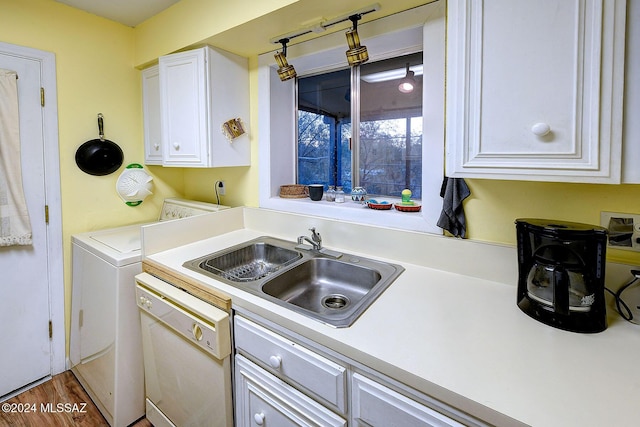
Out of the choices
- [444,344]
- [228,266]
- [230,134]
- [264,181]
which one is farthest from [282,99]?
[444,344]

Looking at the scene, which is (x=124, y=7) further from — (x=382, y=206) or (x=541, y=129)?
(x=541, y=129)

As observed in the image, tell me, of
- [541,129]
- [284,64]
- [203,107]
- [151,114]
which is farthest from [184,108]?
[541,129]

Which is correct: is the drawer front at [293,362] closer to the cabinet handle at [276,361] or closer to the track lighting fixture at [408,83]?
the cabinet handle at [276,361]

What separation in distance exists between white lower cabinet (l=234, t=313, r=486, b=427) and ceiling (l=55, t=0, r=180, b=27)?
6.28 ft

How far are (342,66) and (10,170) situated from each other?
1961 mm

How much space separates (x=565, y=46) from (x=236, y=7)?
4.43 feet

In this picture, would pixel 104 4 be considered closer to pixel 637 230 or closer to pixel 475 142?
pixel 475 142

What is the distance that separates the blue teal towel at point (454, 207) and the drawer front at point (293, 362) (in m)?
0.75

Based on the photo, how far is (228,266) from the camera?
1.63m

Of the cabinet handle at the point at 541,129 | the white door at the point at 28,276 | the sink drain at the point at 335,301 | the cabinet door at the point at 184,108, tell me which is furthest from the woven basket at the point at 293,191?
the white door at the point at 28,276

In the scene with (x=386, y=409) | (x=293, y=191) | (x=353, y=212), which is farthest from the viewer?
(x=293, y=191)

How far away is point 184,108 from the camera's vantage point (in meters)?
1.83

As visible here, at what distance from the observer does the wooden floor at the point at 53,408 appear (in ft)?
5.41

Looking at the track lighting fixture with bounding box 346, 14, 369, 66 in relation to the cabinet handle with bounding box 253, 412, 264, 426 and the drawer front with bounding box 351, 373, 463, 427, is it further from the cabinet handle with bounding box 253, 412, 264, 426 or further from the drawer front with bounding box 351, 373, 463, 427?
the cabinet handle with bounding box 253, 412, 264, 426
